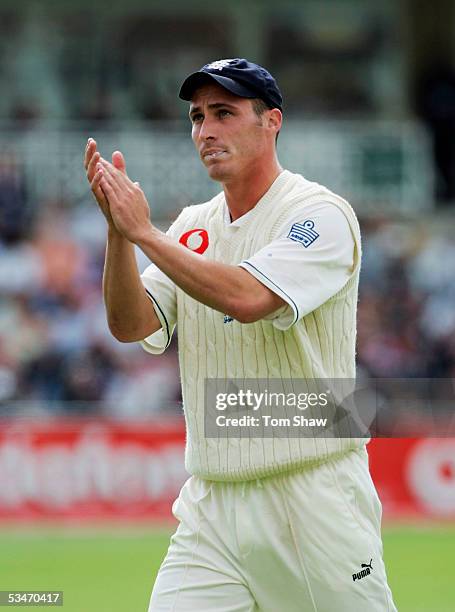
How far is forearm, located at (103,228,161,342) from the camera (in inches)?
199

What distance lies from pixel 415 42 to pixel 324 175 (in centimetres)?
453

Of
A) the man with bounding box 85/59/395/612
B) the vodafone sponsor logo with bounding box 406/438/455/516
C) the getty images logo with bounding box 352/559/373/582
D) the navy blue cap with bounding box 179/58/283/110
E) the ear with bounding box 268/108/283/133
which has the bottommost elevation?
the getty images logo with bounding box 352/559/373/582

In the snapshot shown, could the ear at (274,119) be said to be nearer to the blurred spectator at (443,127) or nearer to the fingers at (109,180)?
the fingers at (109,180)

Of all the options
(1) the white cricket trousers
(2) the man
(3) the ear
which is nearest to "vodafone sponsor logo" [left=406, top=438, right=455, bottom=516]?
(2) the man

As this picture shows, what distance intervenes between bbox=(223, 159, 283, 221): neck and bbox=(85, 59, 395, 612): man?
12mm

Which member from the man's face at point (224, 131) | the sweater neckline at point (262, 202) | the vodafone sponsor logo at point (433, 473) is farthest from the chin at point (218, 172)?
the vodafone sponsor logo at point (433, 473)

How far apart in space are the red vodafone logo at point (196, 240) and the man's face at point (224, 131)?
0.33m

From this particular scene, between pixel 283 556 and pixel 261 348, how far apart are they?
78 cm

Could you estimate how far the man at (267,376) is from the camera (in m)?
5.03

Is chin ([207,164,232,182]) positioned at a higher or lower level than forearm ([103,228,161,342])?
higher

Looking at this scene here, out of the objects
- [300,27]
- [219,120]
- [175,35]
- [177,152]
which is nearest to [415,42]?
[300,27]

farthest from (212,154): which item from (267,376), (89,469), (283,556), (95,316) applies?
(95,316)

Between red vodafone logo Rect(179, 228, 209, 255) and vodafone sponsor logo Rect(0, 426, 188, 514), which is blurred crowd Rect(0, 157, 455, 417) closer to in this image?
vodafone sponsor logo Rect(0, 426, 188, 514)

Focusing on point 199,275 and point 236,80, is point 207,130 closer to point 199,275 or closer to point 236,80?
point 236,80
